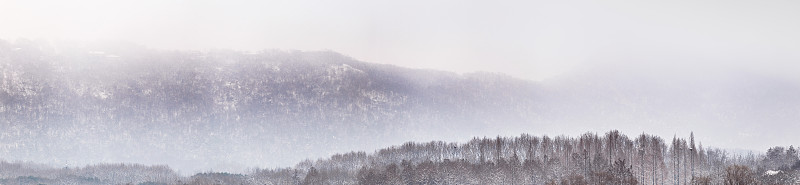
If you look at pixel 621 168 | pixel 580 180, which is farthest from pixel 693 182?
pixel 580 180

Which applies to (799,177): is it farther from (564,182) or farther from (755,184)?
(564,182)

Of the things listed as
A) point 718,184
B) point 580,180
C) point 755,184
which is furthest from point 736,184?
point 580,180

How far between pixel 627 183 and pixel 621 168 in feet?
48.4

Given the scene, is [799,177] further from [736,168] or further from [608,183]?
[608,183]

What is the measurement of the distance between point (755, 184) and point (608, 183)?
3609 centimetres

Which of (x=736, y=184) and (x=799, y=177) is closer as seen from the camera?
(x=736, y=184)

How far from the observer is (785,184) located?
638 ft

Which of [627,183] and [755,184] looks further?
[627,183]

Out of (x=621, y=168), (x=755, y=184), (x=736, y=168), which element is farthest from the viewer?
(x=621, y=168)

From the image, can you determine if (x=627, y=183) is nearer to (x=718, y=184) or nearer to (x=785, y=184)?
(x=718, y=184)

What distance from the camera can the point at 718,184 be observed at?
19362cm

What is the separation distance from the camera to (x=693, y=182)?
654 ft

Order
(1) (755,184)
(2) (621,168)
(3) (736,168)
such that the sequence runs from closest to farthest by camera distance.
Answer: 1. (1) (755,184)
2. (3) (736,168)
3. (2) (621,168)

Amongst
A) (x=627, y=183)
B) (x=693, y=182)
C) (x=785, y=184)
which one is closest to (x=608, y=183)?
(x=627, y=183)
